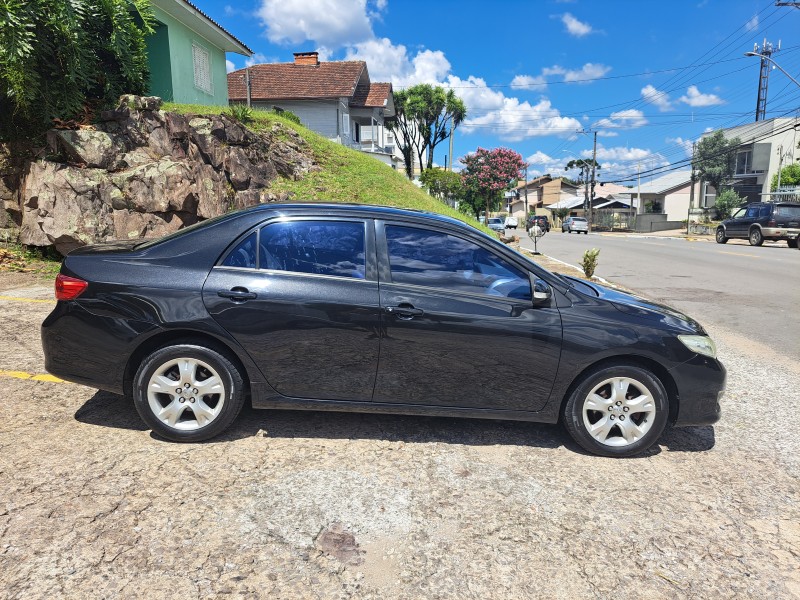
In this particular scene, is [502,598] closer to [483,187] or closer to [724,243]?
[724,243]

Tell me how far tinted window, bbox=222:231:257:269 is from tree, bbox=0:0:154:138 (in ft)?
27.3

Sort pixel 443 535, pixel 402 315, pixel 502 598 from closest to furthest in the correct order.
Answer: pixel 502 598, pixel 443 535, pixel 402 315

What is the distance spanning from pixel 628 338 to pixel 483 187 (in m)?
42.5

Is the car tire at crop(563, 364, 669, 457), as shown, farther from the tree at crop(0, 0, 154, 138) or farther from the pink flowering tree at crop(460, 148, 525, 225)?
the pink flowering tree at crop(460, 148, 525, 225)

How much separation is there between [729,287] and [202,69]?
1764 cm

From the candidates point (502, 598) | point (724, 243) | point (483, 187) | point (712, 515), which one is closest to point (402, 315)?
point (502, 598)

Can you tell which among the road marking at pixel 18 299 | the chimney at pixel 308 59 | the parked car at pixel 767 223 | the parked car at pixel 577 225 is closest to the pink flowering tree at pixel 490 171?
the parked car at pixel 577 225

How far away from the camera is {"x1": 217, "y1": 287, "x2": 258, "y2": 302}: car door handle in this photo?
3355mm

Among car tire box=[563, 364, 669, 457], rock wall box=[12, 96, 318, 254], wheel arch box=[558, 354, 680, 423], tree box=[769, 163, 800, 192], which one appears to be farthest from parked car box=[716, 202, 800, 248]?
tree box=[769, 163, 800, 192]

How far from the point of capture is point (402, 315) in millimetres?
3340

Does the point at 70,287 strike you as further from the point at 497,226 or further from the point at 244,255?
the point at 497,226

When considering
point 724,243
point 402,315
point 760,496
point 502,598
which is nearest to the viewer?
point 502,598

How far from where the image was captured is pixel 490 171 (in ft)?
143

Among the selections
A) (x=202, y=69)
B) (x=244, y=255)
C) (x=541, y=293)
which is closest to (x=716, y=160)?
(x=202, y=69)
